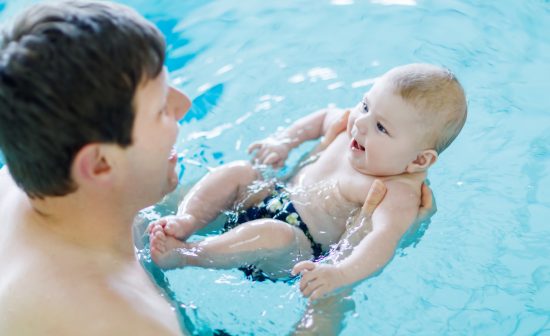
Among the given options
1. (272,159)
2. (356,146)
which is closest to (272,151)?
(272,159)

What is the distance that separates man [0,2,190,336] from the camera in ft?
4.24

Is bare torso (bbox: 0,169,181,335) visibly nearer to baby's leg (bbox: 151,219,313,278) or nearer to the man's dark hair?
the man's dark hair

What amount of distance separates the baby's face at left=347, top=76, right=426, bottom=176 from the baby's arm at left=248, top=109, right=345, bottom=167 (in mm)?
261

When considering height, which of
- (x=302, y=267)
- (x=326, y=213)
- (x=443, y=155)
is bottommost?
(x=443, y=155)

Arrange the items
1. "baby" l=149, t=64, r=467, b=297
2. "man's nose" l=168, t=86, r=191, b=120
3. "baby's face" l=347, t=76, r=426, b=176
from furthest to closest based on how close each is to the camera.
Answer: "baby's face" l=347, t=76, r=426, b=176, "baby" l=149, t=64, r=467, b=297, "man's nose" l=168, t=86, r=191, b=120

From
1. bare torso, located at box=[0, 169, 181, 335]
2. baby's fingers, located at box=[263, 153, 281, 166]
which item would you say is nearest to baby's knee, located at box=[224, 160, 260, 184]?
baby's fingers, located at box=[263, 153, 281, 166]

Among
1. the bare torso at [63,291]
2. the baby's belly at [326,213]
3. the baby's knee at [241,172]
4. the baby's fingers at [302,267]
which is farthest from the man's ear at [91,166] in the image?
the baby's belly at [326,213]

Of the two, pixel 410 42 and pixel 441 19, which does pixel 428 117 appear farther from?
pixel 441 19

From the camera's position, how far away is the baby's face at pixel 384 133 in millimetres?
2074

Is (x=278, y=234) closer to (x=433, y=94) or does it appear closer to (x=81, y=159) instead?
(x=433, y=94)

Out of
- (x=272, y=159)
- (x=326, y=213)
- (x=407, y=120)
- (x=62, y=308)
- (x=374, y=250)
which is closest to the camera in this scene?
(x=62, y=308)

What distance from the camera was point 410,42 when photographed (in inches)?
128

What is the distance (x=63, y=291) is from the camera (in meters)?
1.40

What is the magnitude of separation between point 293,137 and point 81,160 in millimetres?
1186
